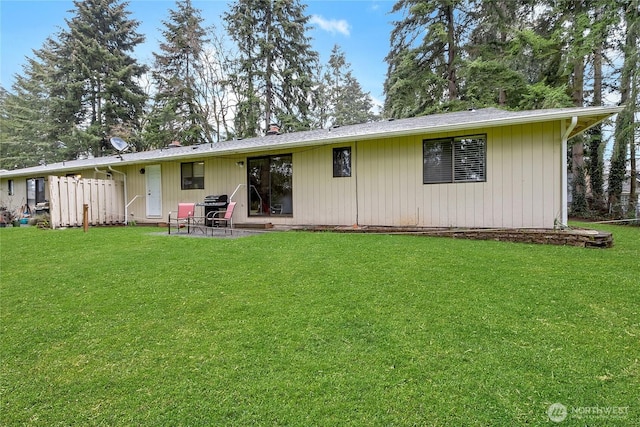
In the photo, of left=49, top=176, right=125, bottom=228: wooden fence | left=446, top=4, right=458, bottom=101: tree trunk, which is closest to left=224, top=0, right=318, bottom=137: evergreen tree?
left=446, top=4, right=458, bottom=101: tree trunk

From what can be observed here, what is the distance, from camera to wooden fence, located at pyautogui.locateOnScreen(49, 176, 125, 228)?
9.30 m

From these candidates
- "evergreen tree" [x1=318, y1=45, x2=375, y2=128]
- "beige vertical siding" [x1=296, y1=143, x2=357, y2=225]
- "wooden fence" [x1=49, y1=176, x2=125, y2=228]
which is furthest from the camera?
"evergreen tree" [x1=318, y1=45, x2=375, y2=128]

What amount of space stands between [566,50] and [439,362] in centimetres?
1459

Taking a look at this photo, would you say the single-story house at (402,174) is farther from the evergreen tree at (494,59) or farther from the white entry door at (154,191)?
the evergreen tree at (494,59)

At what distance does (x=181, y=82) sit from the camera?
68.7 feet

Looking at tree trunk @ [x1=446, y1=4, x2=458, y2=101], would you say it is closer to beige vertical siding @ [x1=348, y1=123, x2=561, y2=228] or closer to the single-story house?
the single-story house

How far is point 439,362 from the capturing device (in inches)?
80.0

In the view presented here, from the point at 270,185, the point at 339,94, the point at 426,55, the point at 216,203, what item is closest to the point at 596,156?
the point at 426,55

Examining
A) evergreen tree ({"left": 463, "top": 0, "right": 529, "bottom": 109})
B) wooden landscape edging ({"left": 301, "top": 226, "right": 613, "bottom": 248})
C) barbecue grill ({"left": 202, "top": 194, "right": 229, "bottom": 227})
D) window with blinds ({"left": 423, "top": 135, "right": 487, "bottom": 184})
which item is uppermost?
evergreen tree ({"left": 463, "top": 0, "right": 529, "bottom": 109})

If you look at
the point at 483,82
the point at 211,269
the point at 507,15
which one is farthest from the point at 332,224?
the point at 507,15

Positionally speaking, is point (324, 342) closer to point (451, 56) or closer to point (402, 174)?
point (402, 174)

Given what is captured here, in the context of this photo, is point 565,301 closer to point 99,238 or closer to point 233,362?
point 233,362

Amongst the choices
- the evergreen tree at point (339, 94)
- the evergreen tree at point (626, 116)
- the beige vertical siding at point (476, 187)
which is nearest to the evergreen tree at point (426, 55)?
the evergreen tree at point (626, 116)

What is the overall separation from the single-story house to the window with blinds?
0.02 m
